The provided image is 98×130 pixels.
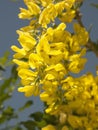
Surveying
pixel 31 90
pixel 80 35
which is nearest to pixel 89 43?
pixel 80 35

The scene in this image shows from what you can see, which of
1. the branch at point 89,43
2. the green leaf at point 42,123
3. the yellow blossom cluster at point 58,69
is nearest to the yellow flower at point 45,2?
the yellow blossom cluster at point 58,69

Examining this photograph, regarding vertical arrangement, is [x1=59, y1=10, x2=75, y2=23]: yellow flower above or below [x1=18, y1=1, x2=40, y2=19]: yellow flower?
below

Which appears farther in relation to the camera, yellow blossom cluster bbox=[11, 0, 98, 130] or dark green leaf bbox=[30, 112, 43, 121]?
dark green leaf bbox=[30, 112, 43, 121]

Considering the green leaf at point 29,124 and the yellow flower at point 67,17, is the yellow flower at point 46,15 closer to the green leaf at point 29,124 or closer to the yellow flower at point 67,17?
the yellow flower at point 67,17

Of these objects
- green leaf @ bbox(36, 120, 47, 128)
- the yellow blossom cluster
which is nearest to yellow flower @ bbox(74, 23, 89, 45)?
the yellow blossom cluster

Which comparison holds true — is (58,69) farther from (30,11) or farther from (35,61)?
(30,11)

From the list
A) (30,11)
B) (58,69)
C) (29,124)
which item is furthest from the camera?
(29,124)

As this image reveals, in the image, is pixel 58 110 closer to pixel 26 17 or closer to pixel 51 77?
pixel 51 77

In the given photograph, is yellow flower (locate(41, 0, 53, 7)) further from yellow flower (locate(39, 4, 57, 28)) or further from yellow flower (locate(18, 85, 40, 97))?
yellow flower (locate(18, 85, 40, 97))
